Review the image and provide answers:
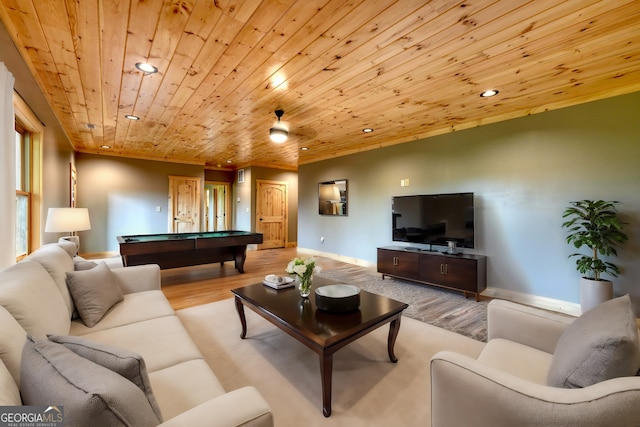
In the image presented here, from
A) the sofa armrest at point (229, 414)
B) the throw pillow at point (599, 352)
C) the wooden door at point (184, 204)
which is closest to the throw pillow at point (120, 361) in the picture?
the sofa armrest at point (229, 414)

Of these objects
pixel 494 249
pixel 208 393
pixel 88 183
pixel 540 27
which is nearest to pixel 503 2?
pixel 540 27

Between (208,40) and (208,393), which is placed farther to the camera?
(208,40)

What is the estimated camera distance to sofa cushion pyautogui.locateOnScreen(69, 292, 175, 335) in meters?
1.77

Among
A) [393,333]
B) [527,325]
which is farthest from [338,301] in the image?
[527,325]

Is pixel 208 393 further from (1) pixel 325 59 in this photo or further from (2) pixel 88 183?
(2) pixel 88 183

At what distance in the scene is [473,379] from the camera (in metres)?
1.02

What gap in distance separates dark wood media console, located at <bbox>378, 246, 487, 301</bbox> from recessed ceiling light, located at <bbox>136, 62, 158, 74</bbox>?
12.7 feet


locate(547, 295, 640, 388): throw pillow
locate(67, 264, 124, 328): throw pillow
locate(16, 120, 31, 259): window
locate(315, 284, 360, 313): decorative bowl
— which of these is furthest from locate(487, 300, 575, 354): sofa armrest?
locate(16, 120, 31, 259): window

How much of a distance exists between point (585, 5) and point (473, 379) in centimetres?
236

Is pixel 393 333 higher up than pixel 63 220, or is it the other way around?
pixel 63 220

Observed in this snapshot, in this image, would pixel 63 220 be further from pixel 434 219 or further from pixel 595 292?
pixel 595 292

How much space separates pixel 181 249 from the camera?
13.4ft

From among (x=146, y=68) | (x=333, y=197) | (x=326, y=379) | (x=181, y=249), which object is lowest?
(x=326, y=379)

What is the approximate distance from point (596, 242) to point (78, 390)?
13.4ft
